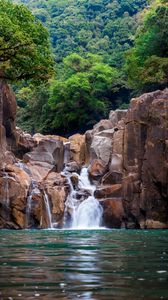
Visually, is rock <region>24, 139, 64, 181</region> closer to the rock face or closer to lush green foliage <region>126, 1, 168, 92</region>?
the rock face

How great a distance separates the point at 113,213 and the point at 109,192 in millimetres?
1594

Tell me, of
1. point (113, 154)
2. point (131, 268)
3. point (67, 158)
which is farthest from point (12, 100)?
point (131, 268)

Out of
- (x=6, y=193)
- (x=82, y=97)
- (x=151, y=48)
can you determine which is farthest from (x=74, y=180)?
(x=82, y=97)

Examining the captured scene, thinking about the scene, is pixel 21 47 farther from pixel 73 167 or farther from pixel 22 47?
pixel 73 167

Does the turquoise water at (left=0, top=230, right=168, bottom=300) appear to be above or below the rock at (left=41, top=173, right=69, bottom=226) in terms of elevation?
below

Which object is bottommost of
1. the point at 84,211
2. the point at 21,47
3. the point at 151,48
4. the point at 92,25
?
the point at 84,211

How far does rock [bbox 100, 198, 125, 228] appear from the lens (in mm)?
35750

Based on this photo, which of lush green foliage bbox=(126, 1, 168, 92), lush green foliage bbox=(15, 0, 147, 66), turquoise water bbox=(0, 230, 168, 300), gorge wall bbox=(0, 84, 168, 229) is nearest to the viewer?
turquoise water bbox=(0, 230, 168, 300)

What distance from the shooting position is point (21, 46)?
35219 millimetres

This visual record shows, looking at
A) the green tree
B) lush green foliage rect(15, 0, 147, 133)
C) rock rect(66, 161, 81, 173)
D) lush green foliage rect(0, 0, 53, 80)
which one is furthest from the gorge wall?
lush green foliage rect(15, 0, 147, 133)

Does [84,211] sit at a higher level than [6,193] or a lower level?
lower

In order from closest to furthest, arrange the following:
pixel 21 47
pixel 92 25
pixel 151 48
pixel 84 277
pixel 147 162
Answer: pixel 84 277, pixel 21 47, pixel 147 162, pixel 151 48, pixel 92 25

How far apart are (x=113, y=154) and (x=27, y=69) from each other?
8.90m

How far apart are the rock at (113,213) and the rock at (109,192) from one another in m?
0.47
